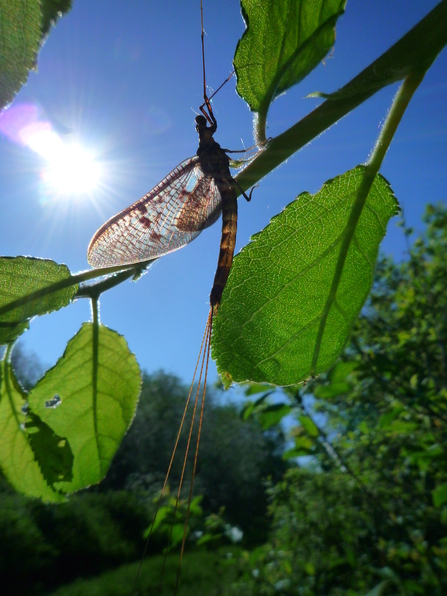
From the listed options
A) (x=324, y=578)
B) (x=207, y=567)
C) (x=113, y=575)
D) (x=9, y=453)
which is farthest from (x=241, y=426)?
(x=9, y=453)

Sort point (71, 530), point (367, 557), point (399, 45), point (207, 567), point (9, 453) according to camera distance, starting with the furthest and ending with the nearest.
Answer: point (71, 530)
point (207, 567)
point (367, 557)
point (9, 453)
point (399, 45)

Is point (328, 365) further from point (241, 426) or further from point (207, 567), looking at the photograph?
point (241, 426)

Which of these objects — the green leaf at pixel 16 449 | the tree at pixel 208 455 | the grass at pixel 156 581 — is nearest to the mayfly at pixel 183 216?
the green leaf at pixel 16 449

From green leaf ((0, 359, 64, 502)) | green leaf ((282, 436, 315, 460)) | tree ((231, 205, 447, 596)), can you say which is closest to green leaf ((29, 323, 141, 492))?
green leaf ((0, 359, 64, 502))

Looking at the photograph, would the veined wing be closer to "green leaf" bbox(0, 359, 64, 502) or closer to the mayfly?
the mayfly

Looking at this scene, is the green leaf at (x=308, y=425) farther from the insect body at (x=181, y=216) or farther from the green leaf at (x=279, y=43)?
the green leaf at (x=279, y=43)
